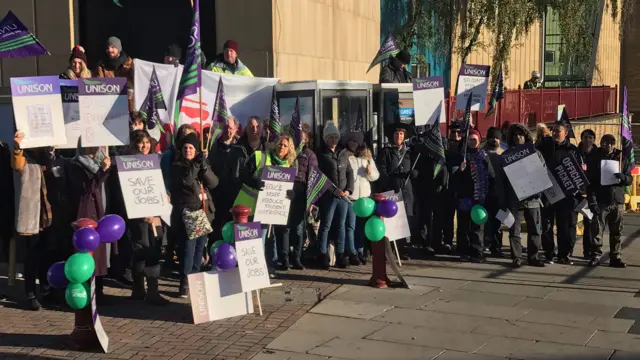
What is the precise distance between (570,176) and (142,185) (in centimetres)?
555

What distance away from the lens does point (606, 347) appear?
7.47 meters

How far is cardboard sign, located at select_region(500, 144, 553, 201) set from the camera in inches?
423

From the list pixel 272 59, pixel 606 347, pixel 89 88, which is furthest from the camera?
pixel 272 59

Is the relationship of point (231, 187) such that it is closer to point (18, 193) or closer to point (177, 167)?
point (177, 167)

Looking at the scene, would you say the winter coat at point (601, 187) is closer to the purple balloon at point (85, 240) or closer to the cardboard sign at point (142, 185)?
the cardboard sign at point (142, 185)

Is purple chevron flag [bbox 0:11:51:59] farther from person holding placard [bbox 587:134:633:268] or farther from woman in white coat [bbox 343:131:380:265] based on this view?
person holding placard [bbox 587:134:633:268]

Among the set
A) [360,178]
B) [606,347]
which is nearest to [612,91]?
[360,178]

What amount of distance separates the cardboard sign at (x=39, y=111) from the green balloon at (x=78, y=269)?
156cm

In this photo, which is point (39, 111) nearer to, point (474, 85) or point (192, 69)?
point (192, 69)

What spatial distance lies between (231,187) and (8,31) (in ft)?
9.56

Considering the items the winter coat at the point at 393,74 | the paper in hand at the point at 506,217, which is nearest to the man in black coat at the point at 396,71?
the winter coat at the point at 393,74

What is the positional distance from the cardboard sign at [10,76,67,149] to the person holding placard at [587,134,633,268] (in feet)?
21.8

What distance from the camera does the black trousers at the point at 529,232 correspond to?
11.0 metres

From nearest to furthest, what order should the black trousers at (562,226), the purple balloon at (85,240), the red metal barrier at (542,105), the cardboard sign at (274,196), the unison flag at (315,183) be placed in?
the purple balloon at (85,240) → the cardboard sign at (274,196) → the unison flag at (315,183) → the black trousers at (562,226) → the red metal barrier at (542,105)
